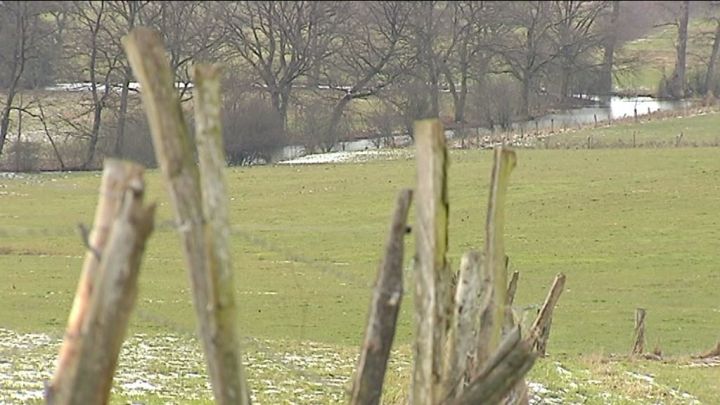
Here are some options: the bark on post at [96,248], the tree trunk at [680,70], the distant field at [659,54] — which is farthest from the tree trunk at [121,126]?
the bark on post at [96,248]

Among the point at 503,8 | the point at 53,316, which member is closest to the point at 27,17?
the point at 503,8

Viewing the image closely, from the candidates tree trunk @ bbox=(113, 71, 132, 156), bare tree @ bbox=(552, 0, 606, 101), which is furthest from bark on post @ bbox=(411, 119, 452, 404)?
bare tree @ bbox=(552, 0, 606, 101)

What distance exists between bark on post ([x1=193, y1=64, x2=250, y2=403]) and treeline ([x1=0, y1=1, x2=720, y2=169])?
51118 millimetres

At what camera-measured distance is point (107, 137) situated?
56.4 metres

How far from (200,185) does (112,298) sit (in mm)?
722

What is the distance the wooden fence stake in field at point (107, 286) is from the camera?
10.7 feet

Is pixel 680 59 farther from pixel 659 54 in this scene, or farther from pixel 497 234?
pixel 497 234

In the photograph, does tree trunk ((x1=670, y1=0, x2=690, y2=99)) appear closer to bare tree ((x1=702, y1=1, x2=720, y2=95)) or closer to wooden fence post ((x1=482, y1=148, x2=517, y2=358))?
bare tree ((x1=702, y1=1, x2=720, y2=95))

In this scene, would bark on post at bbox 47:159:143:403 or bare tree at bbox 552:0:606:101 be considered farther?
bare tree at bbox 552:0:606:101

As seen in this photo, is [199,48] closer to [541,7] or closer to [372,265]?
[541,7]

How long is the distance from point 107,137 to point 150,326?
3739 cm

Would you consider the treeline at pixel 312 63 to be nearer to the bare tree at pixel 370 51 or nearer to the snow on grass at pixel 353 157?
the bare tree at pixel 370 51

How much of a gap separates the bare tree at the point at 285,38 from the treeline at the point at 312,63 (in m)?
0.08

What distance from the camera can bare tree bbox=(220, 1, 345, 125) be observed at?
6425 cm
